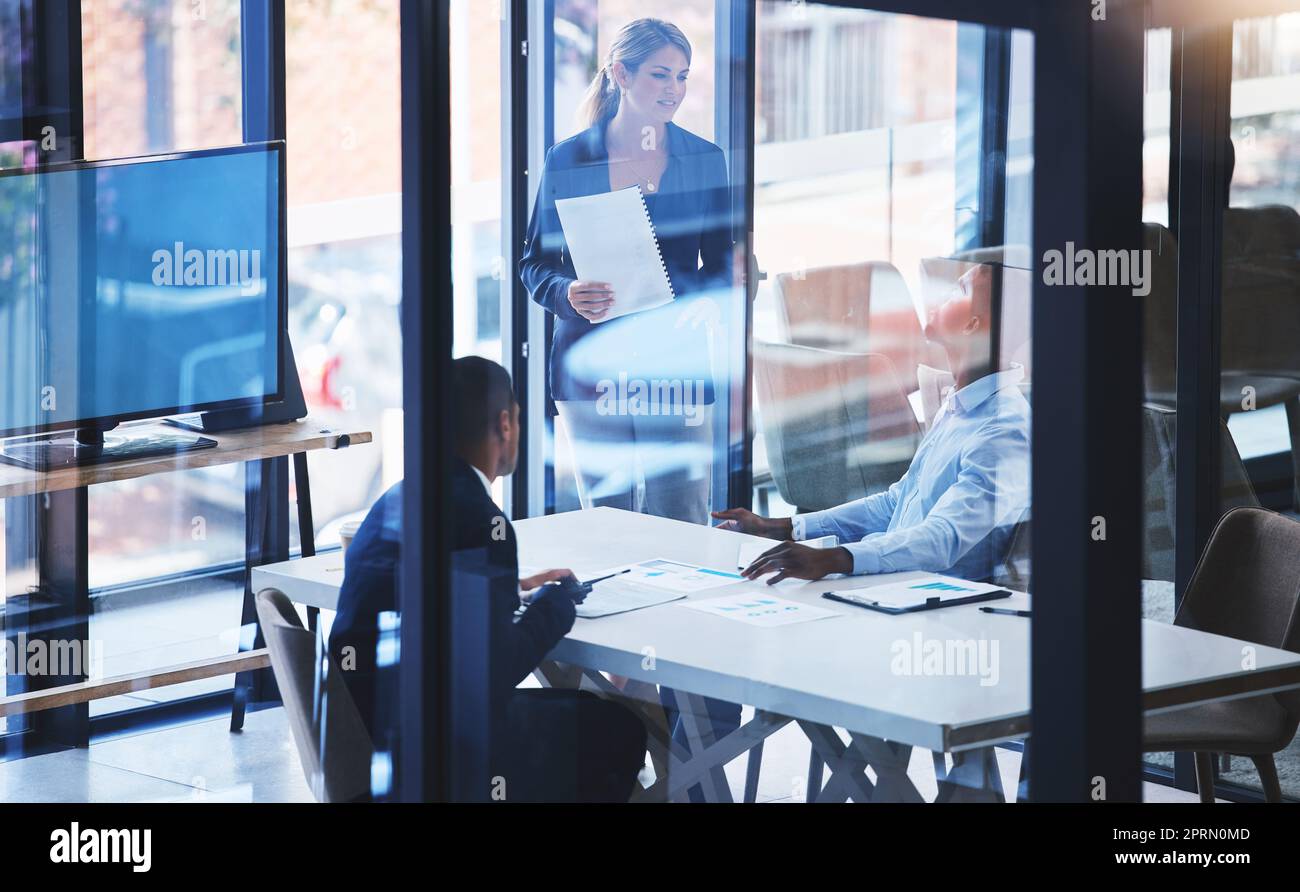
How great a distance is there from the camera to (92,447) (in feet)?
13.5

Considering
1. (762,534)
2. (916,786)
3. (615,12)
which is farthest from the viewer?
(615,12)

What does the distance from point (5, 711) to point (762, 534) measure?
196cm

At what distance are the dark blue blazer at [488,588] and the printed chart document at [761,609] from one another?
0.88 feet

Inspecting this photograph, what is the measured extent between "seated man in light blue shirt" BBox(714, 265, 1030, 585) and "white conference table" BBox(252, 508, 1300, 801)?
91 millimetres

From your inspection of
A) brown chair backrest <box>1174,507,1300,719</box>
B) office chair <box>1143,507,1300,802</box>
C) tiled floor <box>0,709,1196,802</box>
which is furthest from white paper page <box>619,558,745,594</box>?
tiled floor <box>0,709,1196,802</box>

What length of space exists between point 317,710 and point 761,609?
0.82m

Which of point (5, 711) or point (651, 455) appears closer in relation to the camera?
point (5, 711)

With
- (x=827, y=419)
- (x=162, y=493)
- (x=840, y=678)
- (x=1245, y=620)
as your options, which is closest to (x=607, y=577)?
(x=840, y=678)

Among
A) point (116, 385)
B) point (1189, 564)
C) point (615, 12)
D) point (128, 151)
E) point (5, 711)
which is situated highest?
point (615, 12)

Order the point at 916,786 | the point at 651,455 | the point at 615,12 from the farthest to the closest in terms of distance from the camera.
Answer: the point at 615,12, the point at 651,455, the point at 916,786

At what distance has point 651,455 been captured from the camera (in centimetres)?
436

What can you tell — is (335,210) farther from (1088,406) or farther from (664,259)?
(1088,406)
